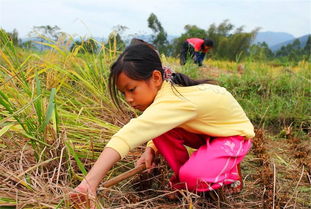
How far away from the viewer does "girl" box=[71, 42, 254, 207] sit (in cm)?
113

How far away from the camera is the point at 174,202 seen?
135 cm

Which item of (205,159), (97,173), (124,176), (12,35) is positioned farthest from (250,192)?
(12,35)

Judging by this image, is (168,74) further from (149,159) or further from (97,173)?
(97,173)

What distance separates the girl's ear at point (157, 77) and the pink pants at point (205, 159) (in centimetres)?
24

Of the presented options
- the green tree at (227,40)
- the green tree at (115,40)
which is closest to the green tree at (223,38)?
the green tree at (227,40)

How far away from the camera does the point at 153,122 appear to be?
1123 mm

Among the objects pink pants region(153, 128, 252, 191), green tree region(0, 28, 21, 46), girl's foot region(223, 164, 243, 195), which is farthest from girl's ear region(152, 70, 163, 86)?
green tree region(0, 28, 21, 46)

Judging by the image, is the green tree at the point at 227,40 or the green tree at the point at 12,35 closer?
the green tree at the point at 12,35

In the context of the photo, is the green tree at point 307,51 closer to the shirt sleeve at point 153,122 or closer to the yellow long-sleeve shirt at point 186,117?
the yellow long-sleeve shirt at point 186,117

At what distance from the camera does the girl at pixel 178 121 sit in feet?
3.70

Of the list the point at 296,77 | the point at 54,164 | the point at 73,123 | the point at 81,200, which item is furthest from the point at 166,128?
the point at 296,77

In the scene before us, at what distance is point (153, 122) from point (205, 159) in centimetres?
31

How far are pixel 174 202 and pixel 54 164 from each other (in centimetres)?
50

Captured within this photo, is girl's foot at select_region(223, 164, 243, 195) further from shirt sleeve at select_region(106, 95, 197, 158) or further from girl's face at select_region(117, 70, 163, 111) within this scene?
girl's face at select_region(117, 70, 163, 111)
